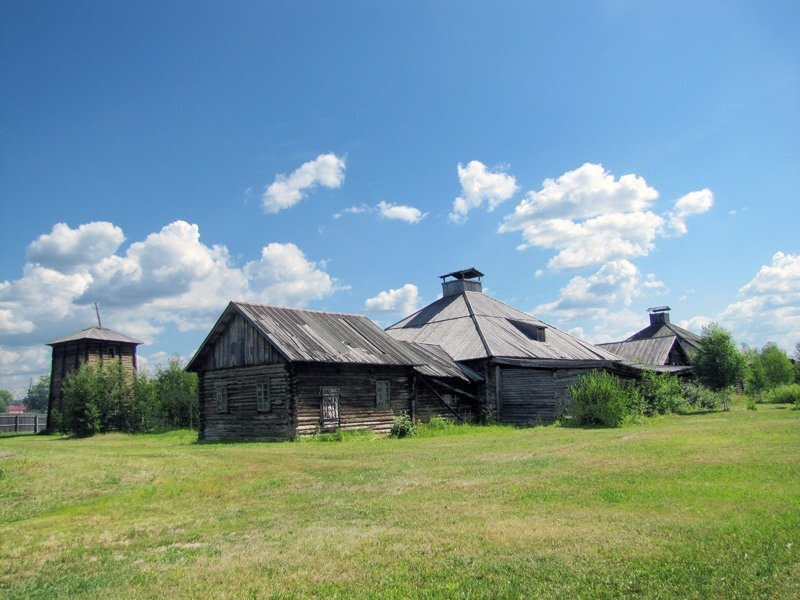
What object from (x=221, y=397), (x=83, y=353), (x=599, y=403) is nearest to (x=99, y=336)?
(x=83, y=353)

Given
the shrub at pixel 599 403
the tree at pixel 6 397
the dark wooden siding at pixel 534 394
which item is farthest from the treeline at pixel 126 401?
the tree at pixel 6 397

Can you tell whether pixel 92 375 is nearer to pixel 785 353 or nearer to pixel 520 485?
pixel 520 485

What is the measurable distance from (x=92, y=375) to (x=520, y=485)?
35810 mm

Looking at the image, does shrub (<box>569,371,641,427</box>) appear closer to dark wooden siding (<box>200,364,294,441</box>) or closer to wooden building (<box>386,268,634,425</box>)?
wooden building (<box>386,268,634,425</box>)

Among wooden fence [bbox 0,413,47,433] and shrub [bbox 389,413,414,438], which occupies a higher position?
wooden fence [bbox 0,413,47,433]

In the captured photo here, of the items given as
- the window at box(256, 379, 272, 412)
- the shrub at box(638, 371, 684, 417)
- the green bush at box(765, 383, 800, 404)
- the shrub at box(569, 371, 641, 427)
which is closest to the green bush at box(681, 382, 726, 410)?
the shrub at box(638, 371, 684, 417)

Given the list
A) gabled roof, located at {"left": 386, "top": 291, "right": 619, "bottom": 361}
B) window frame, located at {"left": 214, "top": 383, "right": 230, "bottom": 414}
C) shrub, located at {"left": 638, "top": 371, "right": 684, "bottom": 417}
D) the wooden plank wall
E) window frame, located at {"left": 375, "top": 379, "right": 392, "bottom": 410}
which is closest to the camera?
the wooden plank wall

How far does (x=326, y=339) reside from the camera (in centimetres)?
3016

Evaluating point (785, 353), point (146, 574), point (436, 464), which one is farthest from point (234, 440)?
point (785, 353)

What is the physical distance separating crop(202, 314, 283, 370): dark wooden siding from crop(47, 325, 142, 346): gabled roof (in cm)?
2437

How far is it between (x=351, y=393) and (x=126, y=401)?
20.6 m

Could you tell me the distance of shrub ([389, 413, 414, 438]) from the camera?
28828 millimetres

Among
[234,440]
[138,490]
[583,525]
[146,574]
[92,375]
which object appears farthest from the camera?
[92,375]

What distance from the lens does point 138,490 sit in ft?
46.8
